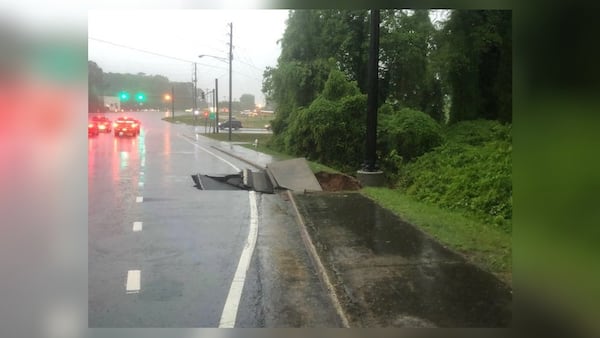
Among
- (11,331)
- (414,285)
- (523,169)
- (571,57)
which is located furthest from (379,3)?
(11,331)

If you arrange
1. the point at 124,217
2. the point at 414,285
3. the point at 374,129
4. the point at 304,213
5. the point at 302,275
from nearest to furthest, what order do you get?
the point at 414,285, the point at 302,275, the point at 124,217, the point at 304,213, the point at 374,129

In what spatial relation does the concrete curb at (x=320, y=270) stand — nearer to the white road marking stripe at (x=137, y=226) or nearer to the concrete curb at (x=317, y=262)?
the concrete curb at (x=317, y=262)

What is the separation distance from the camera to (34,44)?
421cm

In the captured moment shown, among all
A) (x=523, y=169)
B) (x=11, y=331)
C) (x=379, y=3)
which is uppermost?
(x=379, y=3)

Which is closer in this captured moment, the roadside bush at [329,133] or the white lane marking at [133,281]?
the white lane marking at [133,281]

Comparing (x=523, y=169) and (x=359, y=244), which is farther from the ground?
(x=523, y=169)

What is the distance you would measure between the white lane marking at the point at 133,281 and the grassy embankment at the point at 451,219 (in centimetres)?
289

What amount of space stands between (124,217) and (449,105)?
5.78 meters

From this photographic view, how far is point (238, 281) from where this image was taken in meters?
5.68

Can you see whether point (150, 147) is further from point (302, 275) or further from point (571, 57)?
point (571, 57)

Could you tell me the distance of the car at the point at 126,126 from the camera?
280 inches

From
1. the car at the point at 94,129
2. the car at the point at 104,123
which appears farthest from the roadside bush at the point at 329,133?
the car at the point at 94,129

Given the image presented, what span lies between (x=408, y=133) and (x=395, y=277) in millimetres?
4059

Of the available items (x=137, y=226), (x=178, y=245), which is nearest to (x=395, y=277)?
(x=178, y=245)
